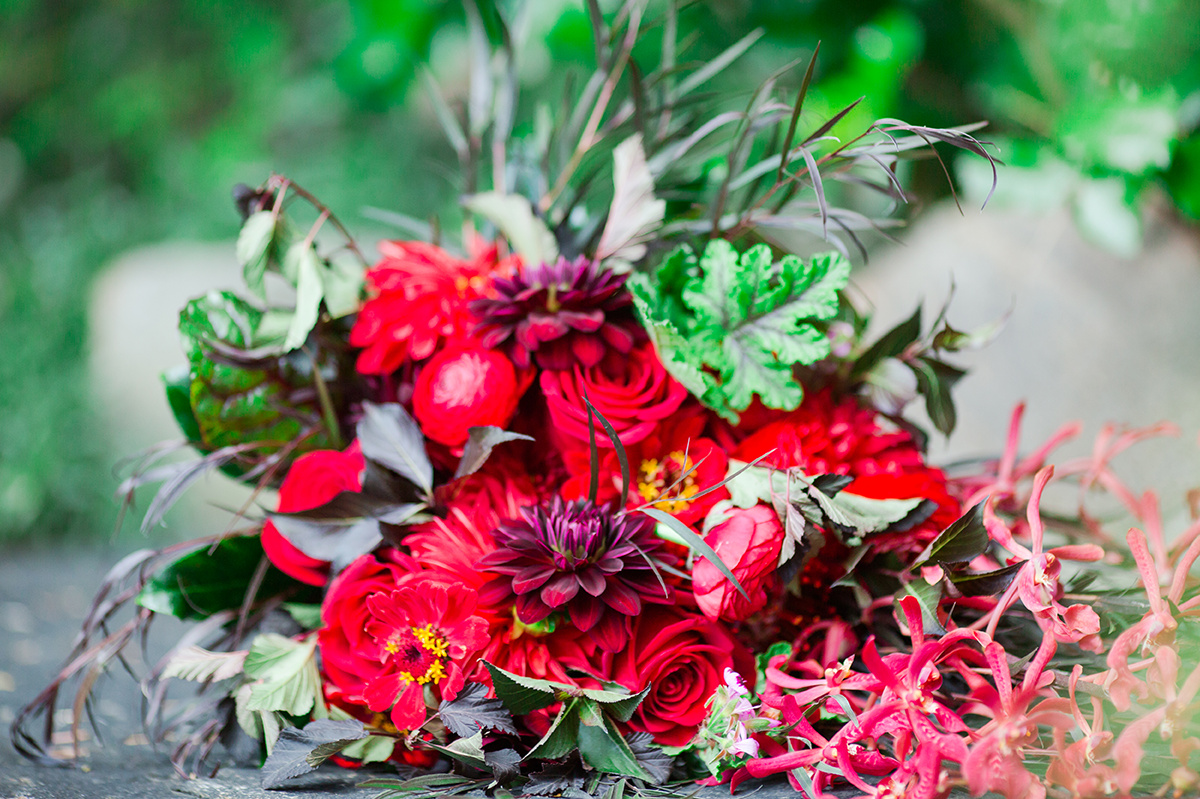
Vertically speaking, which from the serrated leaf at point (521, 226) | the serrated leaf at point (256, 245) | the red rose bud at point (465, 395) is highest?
the serrated leaf at point (256, 245)

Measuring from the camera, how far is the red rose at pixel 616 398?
351mm

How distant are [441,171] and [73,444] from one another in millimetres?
1010

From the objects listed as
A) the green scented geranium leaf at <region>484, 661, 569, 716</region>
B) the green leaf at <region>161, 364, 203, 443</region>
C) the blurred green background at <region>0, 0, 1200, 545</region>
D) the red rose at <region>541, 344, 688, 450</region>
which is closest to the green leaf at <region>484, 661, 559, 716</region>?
the green scented geranium leaf at <region>484, 661, 569, 716</region>

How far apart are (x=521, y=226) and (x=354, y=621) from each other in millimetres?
203

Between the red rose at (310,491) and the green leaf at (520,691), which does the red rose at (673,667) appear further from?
the red rose at (310,491)

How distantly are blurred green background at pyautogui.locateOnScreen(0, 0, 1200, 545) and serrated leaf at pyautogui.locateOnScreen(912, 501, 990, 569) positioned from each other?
0.36m

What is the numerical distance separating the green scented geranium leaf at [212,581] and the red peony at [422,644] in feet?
0.34

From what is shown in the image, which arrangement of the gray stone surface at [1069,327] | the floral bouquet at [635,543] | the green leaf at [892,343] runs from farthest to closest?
the gray stone surface at [1069,327] → the green leaf at [892,343] → the floral bouquet at [635,543]

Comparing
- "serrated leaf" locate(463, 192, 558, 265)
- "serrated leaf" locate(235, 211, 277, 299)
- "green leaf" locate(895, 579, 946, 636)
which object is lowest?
"green leaf" locate(895, 579, 946, 636)

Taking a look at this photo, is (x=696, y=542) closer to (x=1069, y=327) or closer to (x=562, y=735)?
(x=562, y=735)

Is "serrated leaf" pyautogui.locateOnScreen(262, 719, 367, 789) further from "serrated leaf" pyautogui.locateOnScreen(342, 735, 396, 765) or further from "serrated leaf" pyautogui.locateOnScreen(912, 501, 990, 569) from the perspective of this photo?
"serrated leaf" pyautogui.locateOnScreen(912, 501, 990, 569)

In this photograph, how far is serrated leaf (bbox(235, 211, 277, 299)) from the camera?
1.26ft

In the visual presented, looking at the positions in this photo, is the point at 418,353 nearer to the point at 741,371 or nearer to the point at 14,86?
the point at 741,371

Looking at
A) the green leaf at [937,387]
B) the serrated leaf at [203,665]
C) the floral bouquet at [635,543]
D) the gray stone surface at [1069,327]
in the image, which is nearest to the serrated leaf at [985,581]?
the floral bouquet at [635,543]
